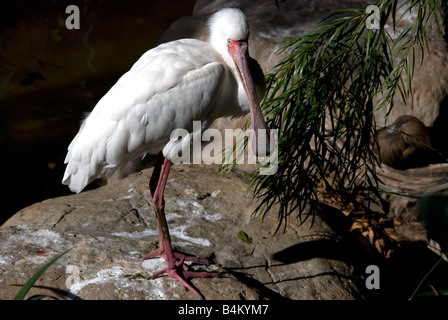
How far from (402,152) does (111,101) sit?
108 inches

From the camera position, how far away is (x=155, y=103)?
3.17 meters

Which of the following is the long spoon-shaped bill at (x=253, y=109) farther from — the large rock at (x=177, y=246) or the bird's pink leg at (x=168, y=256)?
the large rock at (x=177, y=246)

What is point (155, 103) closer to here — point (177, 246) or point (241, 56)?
point (241, 56)

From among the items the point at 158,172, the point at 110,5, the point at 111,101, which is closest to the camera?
the point at 111,101

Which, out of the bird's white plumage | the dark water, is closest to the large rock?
the bird's white plumage

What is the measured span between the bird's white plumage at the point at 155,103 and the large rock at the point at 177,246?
→ 365 millimetres

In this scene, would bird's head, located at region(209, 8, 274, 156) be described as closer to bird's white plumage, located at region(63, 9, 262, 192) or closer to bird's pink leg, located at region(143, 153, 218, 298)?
bird's white plumage, located at region(63, 9, 262, 192)

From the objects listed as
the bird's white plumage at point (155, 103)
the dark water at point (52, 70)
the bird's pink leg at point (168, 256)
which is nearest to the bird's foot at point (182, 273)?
the bird's pink leg at point (168, 256)

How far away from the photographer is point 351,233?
4.00 meters

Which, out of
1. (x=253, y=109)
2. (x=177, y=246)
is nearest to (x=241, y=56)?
(x=253, y=109)

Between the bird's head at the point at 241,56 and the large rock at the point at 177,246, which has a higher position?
the bird's head at the point at 241,56

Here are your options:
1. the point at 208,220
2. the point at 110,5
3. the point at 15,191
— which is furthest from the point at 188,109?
the point at 110,5

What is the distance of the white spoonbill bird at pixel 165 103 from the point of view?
3148 millimetres

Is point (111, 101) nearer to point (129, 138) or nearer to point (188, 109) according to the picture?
point (129, 138)
